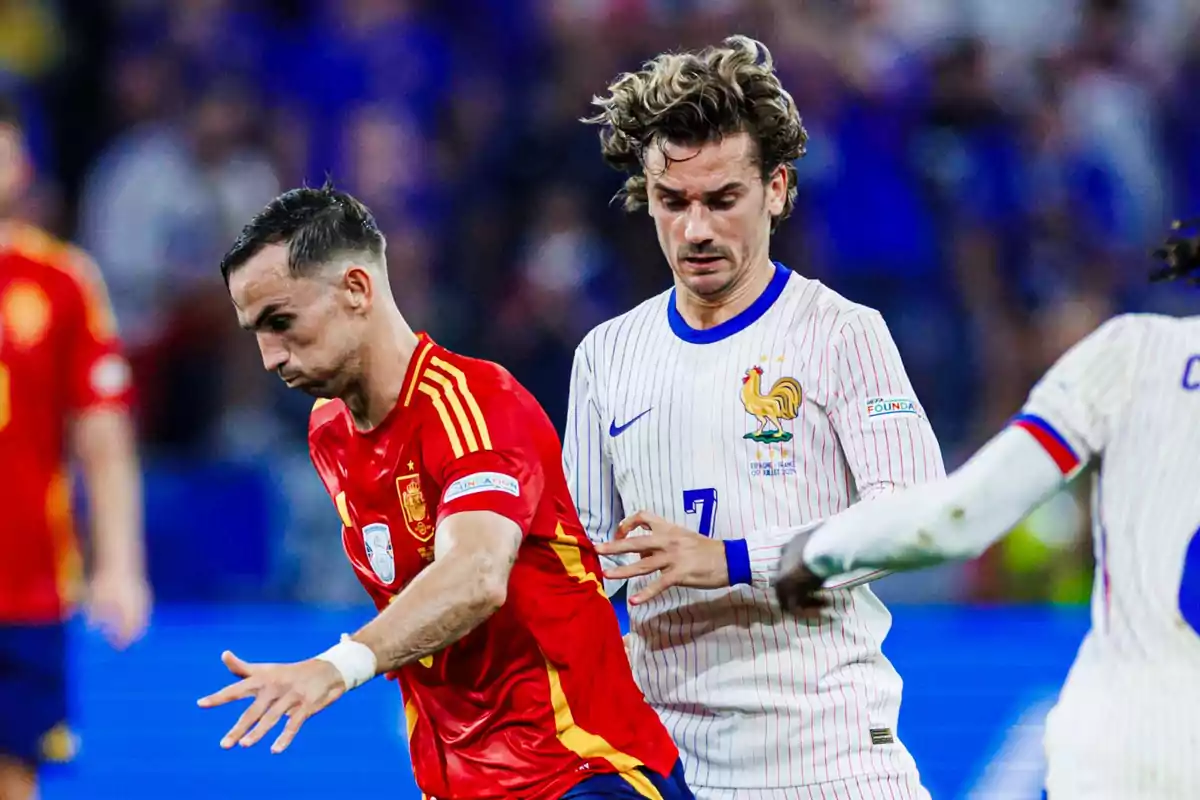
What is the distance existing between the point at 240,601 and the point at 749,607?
626cm

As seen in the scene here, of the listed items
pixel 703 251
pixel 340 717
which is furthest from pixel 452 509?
pixel 340 717

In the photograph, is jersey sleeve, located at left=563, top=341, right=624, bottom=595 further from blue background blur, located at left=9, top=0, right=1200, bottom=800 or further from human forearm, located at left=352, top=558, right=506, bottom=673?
blue background blur, located at left=9, top=0, right=1200, bottom=800

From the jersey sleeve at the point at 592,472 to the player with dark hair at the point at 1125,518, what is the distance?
1.44m

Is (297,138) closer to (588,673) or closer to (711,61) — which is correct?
(711,61)

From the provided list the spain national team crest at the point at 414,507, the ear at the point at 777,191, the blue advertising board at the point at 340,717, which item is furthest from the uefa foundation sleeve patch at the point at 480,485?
the blue advertising board at the point at 340,717

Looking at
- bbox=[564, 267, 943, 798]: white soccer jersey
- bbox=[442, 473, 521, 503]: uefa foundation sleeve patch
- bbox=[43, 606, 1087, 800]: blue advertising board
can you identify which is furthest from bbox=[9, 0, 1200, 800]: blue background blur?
bbox=[442, 473, 521, 503]: uefa foundation sleeve patch

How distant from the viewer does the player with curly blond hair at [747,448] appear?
384 cm

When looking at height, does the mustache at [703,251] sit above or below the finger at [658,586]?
above

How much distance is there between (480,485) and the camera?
3406 mm

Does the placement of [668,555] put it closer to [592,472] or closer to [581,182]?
[592,472]

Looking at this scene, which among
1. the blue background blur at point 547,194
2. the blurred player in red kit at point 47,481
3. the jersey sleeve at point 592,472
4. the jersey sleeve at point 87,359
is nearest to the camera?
the jersey sleeve at point 592,472

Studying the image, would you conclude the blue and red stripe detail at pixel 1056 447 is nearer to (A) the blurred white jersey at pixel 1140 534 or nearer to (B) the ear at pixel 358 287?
(A) the blurred white jersey at pixel 1140 534

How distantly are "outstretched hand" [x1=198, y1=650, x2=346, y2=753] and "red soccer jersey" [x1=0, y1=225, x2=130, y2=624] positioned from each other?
8.81 feet

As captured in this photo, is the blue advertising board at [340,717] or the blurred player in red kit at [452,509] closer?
the blurred player in red kit at [452,509]
